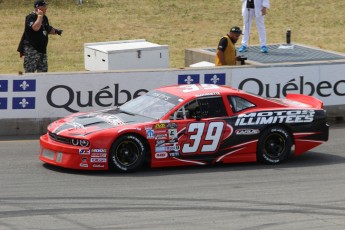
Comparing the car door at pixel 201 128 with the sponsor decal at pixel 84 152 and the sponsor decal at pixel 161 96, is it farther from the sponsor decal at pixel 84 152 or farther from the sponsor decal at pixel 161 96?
the sponsor decal at pixel 84 152

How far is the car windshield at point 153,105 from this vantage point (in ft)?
51.2

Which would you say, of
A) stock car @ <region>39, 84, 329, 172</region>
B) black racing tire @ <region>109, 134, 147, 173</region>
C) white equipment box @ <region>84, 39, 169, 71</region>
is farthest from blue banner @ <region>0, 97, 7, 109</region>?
black racing tire @ <region>109, 134, 147, 173</region>

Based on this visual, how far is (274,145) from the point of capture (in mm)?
16125

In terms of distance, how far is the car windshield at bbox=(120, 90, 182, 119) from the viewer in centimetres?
1561

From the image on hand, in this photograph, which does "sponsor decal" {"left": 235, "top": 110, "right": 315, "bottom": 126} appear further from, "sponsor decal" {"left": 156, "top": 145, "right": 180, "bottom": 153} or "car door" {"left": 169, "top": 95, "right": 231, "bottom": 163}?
"sponsor decal" {"left": 156, "top": 145, "right": 180, "bottom": 153}

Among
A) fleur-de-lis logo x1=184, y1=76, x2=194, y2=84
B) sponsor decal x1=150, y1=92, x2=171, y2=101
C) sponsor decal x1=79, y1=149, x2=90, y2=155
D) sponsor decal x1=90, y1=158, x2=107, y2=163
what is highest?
fleur-de-lis logo x1=184, y1=76, x2=194, y2=84

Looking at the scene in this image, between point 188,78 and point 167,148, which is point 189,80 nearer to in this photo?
point 188,78

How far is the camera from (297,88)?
65.0 ft

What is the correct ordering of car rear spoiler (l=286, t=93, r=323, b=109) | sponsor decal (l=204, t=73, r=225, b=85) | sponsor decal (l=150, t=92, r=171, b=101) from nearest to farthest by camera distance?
sponsor decal (l=150, t=92, r=171, b=101), car rear spoiler (l=286, t=93, r=323, b=109), sponsor decal (l=204, t=73, r=225, b=85)

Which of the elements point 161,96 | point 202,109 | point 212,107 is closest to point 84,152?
point 161,96

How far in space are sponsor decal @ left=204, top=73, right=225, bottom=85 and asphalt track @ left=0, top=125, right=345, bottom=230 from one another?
10.1ft

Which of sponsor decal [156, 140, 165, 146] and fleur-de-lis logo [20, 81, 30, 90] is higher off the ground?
fleur-de-lis logo [20, 81, 30, 90]

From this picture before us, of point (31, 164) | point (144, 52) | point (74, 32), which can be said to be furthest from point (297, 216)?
point (74, 32)

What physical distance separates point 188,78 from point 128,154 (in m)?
4.32
